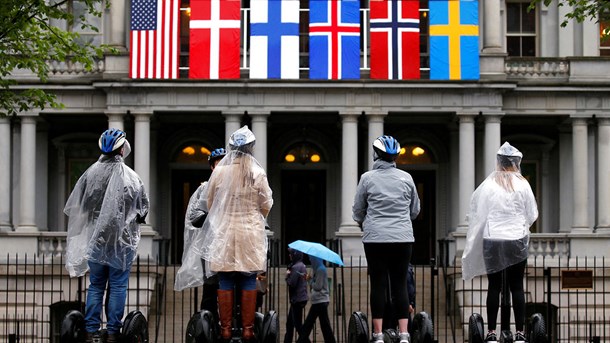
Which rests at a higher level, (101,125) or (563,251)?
(101,125)

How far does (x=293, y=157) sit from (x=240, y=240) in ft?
89.2

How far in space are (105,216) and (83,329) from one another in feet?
3.83

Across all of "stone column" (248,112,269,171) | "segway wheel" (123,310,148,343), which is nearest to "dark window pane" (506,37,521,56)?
"stone column" (248,112,269,171)

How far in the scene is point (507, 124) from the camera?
39.2 metres

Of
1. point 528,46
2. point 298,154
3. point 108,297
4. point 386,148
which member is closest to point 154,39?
point 298,154

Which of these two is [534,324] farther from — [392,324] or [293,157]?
[293,157]

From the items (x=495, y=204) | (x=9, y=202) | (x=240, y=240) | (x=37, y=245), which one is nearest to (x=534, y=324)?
(x=495, y=204)

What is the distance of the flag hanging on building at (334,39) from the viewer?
35.7 metres

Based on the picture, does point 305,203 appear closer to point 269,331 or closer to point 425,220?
point 425,220

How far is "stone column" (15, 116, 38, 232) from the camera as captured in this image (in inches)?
1422

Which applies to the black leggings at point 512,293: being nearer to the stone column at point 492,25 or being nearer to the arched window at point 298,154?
the stone column at point 492,25

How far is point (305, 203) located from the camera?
132 feet

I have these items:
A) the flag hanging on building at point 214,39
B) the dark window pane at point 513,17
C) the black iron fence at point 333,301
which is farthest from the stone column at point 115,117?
the dark window pane at point 513,17

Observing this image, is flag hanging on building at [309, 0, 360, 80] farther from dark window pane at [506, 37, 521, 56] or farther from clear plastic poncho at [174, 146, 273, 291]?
clear plastic poncho at [174, 146, 273, 291]
